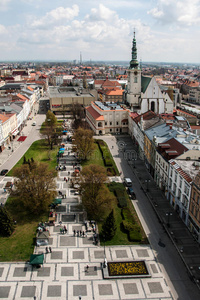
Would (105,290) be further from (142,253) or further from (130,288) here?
(142,253)

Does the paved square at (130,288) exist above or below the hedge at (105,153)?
below

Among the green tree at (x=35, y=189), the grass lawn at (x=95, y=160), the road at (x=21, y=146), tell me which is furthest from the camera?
the road at (x=21, y=146)

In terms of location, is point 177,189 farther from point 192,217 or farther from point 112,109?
point 112,109

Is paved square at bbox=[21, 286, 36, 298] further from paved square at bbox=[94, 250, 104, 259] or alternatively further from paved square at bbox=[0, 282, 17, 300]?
paved square at bbox=[94, 250, 104, 259]

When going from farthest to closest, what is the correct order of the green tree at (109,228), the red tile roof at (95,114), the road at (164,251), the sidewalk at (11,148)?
the red tile roof at (95,114)
the sidewalk at (11,148)
the green tree at (109,228)
the road at (164,251)

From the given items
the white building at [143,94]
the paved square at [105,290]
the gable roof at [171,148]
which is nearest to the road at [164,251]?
the paved square at [105,290]

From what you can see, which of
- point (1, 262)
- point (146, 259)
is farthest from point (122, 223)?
point (1, 262)

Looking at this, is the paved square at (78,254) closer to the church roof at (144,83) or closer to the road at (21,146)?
the road at (21,146)

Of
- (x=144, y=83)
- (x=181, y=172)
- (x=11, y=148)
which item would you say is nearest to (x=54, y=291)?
(x=181, y=172)
